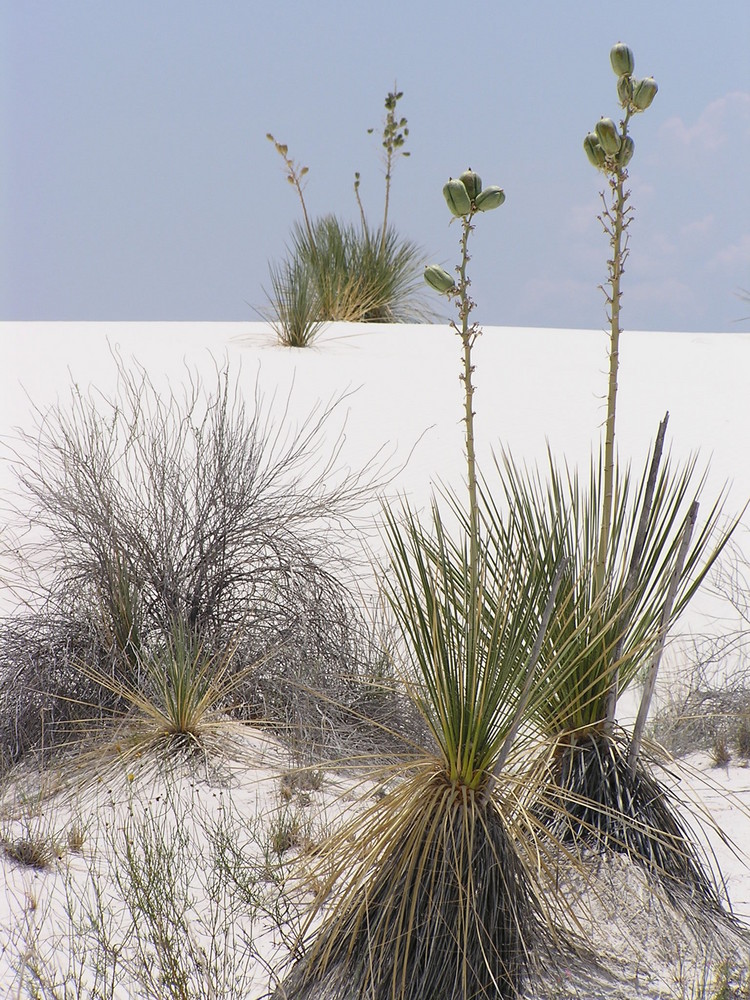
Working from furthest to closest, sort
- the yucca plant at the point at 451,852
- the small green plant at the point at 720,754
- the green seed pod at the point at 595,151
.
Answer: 1. the small green plant at the point at 720,754
2. the green seed pod at the point at 595,151
3. the yucca plant at the point at 451,852

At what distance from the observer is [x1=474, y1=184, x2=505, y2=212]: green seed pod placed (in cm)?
236

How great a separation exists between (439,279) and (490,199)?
237 millimetres

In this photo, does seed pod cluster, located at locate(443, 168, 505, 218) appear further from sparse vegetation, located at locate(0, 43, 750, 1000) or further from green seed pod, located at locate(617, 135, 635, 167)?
green seed pod, located at locate(617, 135, 635, 167)

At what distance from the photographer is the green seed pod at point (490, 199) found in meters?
2.36

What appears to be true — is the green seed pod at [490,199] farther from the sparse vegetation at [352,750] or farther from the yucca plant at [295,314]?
the yucca plant at [295,314]

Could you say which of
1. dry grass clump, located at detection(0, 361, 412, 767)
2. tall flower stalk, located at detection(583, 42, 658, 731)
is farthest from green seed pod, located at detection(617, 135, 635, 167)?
dry grass clump, located at detection(0, 361, 412, 767)

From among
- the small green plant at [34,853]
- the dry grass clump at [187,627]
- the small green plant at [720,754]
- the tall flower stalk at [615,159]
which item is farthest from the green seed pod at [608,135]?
the small green plant at [720,754]

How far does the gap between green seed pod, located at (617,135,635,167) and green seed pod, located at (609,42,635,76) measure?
0.60ft

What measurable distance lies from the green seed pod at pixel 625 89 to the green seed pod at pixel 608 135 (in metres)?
0.11

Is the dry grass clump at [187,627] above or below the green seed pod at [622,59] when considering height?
below

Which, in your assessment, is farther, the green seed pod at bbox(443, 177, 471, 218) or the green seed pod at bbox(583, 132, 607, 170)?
the green seed pod at bbox(583, 132, 607, 170)

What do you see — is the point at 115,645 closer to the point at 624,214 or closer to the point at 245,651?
the point at 245,651

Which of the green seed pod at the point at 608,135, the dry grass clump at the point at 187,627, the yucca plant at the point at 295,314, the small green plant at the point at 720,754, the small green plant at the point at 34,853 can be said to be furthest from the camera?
the yucca plant at the point at 295,314

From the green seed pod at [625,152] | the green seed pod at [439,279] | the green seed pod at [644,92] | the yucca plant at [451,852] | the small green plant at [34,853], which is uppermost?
the green seed pod at [644,92]
